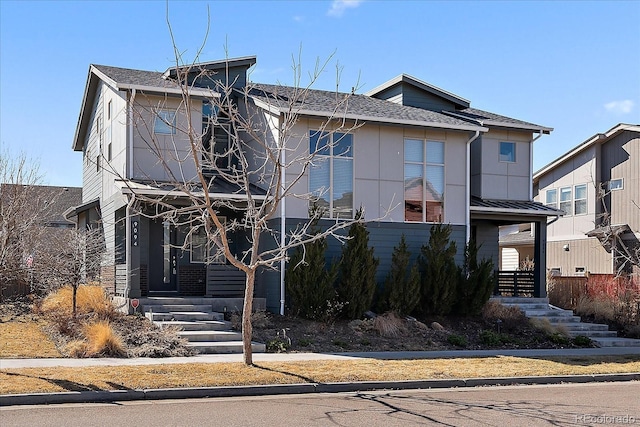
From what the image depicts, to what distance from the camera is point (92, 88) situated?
85.3ft

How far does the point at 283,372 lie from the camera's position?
1319 centimetres

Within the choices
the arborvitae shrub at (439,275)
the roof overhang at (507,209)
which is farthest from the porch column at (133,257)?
the roof overhang at (507,209)

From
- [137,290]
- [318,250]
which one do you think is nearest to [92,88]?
[137,290]

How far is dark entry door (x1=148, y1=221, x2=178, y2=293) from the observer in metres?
22.0

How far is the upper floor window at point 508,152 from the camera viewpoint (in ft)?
82.7

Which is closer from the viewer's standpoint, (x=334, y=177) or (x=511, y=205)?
(x=334, y=177)

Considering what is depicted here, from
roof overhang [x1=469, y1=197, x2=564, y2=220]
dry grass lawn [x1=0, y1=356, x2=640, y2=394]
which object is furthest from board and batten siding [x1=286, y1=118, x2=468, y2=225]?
dry grass lawn [x1=0, y1=356, x2=640, y2=394]

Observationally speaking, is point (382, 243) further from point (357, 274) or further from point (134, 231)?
point (134, 231)

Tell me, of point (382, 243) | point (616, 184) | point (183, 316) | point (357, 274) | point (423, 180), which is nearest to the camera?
point (183, 316)

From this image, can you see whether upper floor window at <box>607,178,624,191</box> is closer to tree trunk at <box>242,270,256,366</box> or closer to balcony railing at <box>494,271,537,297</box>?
balcony railing at <box>494,271,537,297</box>

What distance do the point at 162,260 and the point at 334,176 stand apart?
18.6 feet

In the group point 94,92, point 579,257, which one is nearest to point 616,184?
point 579,257

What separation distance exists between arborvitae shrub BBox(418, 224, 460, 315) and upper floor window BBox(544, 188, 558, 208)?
46.7 feet

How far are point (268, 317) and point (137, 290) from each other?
11.5 feet
